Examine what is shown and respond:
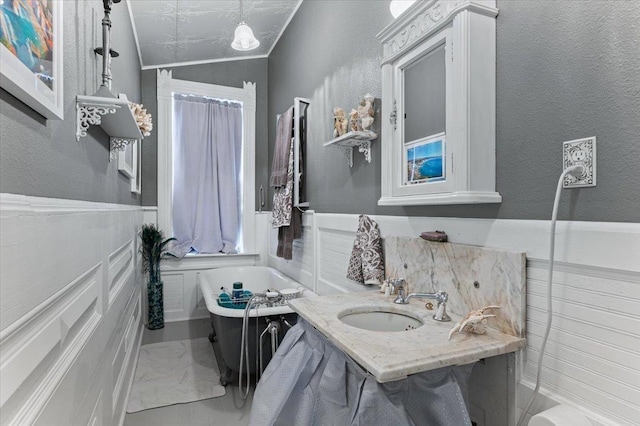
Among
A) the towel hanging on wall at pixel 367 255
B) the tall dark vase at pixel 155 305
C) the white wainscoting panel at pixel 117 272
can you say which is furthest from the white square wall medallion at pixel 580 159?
the tall dark vase at pixel 155 305

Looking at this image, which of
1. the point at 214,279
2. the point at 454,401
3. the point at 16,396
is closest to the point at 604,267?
the point at 454,401

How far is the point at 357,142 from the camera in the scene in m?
2.11

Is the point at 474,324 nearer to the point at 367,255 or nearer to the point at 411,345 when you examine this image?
the point at 411,345

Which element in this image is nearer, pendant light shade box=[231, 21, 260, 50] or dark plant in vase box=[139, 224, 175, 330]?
pendant light shade box=[231, 21, 260, 50]

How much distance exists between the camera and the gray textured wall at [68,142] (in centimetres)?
72

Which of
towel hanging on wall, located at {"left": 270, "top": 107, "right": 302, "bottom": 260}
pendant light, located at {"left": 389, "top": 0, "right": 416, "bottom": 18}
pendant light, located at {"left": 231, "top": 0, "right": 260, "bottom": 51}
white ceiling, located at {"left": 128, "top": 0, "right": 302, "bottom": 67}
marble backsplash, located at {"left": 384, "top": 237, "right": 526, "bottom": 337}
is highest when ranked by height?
white ceiling, located at {"left": 128, "top": 0, "right": 302, "bottom": 67}

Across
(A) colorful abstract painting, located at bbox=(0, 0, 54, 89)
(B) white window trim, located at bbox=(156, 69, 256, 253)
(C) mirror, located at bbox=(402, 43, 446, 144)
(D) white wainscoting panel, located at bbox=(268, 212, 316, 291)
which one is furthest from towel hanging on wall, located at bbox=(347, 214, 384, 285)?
(B) white window trim, located at bbox=(156, 69, 256, 253)

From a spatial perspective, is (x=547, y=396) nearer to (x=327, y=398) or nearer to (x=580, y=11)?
(x=327, y=398)

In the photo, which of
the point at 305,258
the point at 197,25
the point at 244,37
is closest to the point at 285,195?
the point at 305,258

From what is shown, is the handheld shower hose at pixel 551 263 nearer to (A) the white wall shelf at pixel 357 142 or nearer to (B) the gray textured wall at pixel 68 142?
(A) the white wall shelf at pixel 357 142

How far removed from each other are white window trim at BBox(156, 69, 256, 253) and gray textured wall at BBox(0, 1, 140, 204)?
1925 millimetres

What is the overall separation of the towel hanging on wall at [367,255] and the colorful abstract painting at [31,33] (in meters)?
1.50

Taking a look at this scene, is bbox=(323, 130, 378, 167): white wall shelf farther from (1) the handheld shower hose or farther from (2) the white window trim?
(2) the white window trim

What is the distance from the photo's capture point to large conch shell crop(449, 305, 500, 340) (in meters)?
1.18
